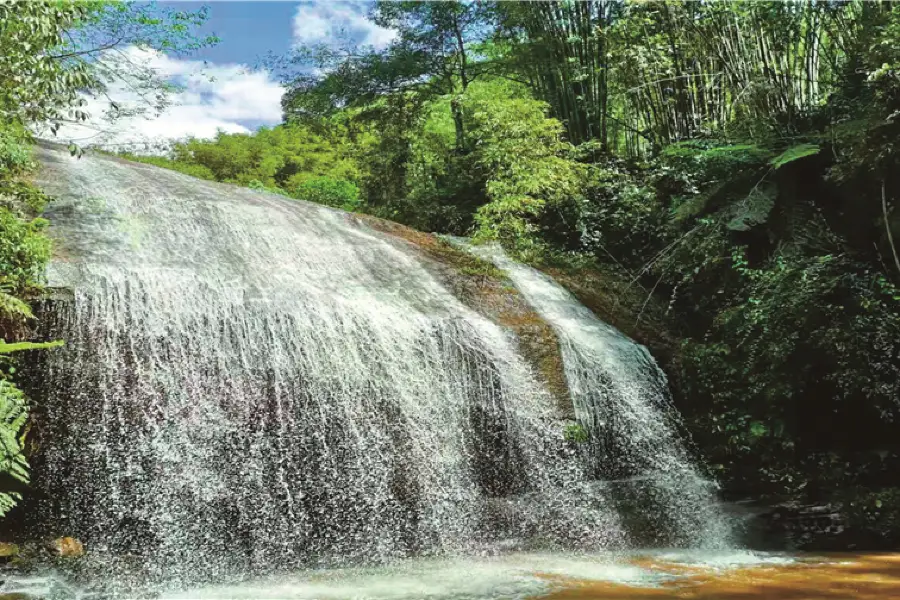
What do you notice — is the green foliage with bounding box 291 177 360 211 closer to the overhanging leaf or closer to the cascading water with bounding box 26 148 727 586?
the cascading water with bounding box 26 148 727 586

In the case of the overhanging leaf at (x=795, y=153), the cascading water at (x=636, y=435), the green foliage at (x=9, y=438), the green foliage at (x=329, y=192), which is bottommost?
the cascading water at (x=636, y=435)

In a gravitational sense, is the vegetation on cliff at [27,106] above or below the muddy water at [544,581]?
above

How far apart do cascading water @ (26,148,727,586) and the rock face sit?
0.46ft

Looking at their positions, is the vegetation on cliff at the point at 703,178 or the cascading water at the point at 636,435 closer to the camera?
the cascading water at the point at 636,435

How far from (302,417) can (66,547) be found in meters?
1.98

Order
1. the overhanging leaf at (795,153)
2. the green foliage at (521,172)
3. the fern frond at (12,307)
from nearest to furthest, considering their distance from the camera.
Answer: the fern frond at (12,307) < the overhanging leaf at (795,153) < the green foliage at (521,172)

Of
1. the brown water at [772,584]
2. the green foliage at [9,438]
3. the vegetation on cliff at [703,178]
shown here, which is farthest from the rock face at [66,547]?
the vegetation on cliff at [703,178]

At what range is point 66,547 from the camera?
4883 millimetres

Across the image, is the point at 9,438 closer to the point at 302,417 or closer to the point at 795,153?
the point at 302,417

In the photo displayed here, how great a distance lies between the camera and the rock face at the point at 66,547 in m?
Answer: 4.83

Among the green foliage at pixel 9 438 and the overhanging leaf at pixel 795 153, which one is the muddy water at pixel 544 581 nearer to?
the green foliage at pixel 9 438

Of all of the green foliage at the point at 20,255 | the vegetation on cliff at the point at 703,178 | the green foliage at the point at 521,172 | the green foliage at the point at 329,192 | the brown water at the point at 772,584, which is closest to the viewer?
the brown water at the point at 772,584

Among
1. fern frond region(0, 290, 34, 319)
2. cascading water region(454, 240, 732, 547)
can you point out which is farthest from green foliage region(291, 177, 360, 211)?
fern frond region(0, 290, 34, 319)

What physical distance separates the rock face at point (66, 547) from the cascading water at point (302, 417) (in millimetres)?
141
